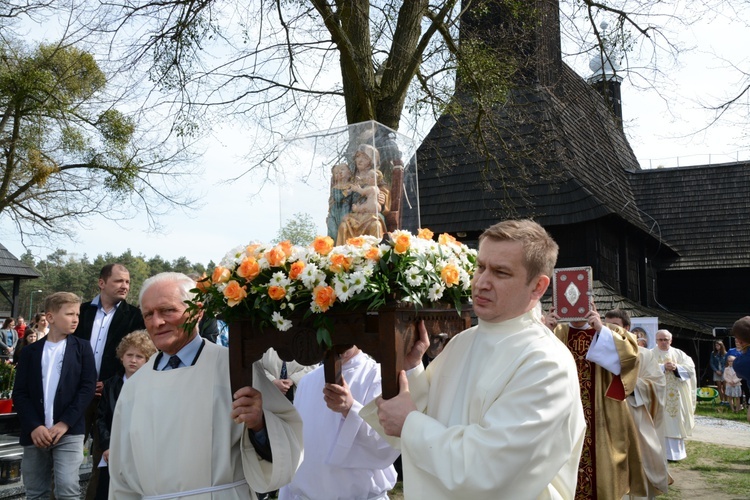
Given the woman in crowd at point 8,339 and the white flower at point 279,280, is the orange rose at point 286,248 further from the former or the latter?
the woman in crowd at point 8,339

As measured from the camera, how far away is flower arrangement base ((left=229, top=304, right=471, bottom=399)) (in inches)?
116

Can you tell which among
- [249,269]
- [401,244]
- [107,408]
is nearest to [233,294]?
[249,269]

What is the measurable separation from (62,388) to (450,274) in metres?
4.23

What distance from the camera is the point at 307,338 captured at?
3.11m

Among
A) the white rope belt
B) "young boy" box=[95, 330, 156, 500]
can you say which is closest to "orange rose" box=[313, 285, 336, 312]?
the white rope belt

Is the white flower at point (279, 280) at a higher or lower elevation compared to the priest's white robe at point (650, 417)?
higher

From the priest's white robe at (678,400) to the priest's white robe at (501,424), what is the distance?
10.6 metres

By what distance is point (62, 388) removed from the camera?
19.8 ft

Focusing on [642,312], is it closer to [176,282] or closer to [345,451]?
[345,451]

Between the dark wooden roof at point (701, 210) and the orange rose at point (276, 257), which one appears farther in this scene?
the dark wooden roof at point (701, 210)

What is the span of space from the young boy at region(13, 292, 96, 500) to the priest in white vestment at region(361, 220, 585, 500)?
396cm

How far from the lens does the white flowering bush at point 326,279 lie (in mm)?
2953

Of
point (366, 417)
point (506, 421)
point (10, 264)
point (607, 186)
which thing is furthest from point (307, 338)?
point (10, 264)

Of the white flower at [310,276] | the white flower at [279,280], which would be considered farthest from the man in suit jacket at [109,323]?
the white flower at [310,276]
